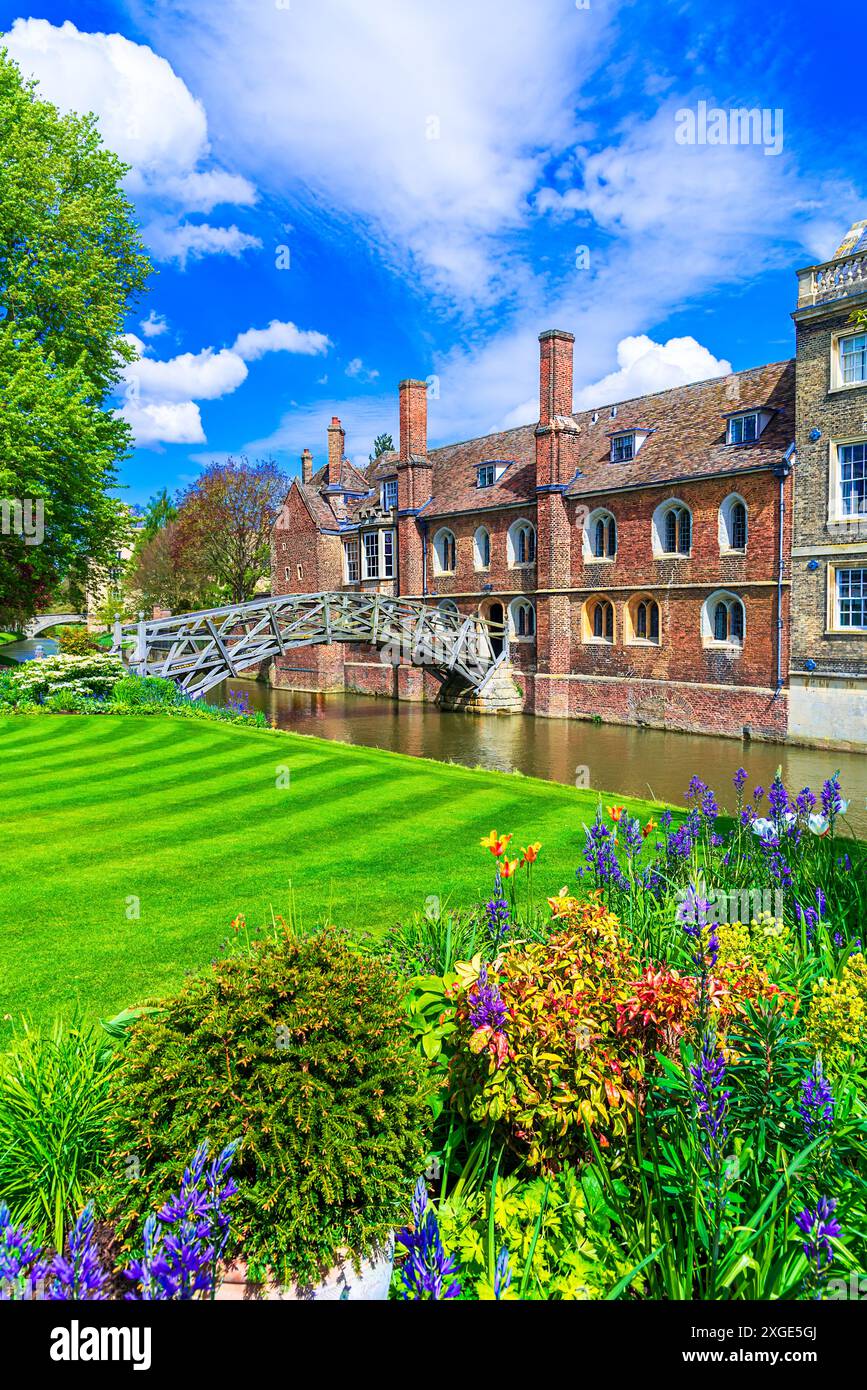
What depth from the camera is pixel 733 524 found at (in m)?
29.5

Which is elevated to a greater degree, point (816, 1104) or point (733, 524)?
point (733, 524)

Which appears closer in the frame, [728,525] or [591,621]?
[728,525]

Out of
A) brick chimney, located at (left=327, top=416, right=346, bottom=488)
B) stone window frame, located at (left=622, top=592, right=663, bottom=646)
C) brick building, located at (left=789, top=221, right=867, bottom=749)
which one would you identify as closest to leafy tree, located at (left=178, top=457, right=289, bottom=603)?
brick chimney, located at (left=327, top=416, right=346, bottom=488)

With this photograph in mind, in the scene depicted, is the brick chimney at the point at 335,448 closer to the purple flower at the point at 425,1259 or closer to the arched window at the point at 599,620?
the arched window at the point at 599,620

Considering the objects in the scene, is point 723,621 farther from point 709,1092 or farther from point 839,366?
point 709,1092

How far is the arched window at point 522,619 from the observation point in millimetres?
38494

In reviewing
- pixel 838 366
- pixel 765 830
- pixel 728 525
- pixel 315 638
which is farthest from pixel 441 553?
pixel 765 830

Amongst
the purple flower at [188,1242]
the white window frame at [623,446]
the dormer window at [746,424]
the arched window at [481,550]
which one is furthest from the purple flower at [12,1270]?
the arched window at [481,550]

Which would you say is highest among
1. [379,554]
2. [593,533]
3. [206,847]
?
[379,554]

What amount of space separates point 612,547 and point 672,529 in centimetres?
302

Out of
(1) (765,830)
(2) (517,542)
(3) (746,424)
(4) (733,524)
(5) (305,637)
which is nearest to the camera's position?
(1) (765,830)

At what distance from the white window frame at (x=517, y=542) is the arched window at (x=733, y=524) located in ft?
34.0

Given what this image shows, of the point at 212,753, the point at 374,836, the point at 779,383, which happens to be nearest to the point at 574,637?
the point at 779,383

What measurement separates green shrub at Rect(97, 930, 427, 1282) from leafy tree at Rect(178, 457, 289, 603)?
56.6 meters
